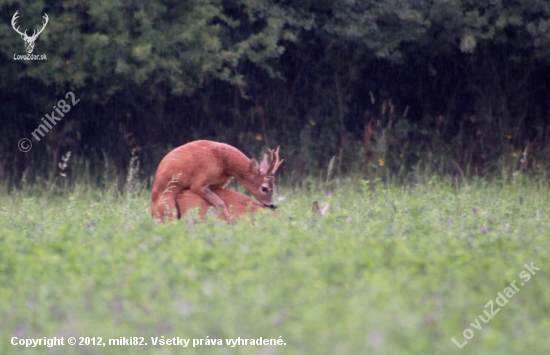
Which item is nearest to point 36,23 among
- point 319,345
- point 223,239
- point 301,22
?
point 301,22

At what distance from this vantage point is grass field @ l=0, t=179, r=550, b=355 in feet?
12.8

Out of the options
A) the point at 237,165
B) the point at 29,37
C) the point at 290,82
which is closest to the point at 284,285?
the point at 237,165

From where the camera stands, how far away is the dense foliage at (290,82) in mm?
13062

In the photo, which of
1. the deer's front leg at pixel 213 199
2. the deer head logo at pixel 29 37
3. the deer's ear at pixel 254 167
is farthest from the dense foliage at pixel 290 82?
the deer's front leg at pixel 213 199

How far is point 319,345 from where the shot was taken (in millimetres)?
3738

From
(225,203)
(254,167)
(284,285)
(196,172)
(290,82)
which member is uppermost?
(284,285)

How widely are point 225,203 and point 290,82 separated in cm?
894

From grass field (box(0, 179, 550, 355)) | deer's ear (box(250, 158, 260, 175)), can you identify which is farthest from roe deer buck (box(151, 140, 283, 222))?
grass field (box(0, 179, 550, 355))

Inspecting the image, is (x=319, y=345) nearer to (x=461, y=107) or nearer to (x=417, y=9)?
(x=417, y=9)

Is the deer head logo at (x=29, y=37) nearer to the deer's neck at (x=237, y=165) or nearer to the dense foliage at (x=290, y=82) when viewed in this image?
the dense foliage at (x=290, y=82)

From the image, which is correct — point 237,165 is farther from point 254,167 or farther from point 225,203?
point 225,203

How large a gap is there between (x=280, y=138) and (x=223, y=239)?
405 inches

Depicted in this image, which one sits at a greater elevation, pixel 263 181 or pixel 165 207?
pixel 165 207

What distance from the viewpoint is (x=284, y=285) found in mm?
4633
